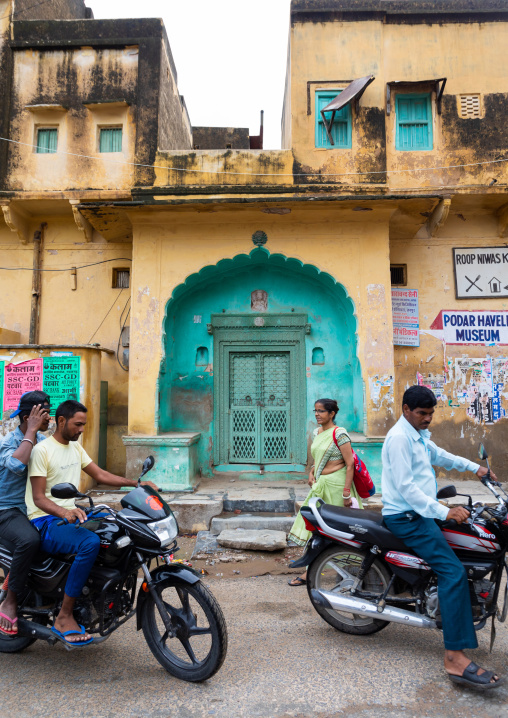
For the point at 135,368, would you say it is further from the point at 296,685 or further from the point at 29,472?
the point at 296,685

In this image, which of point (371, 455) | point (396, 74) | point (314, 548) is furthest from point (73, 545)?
point (396, 74)

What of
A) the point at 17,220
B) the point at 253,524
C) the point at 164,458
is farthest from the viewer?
the point at 17,220

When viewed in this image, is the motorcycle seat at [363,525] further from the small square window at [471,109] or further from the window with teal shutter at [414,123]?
the small square window at [471,109]

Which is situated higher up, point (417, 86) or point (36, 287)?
point (417, 86)

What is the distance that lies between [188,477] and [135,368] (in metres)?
1.87

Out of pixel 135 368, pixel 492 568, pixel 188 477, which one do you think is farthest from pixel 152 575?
pixel 135 368

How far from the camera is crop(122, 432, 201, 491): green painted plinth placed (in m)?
7.17

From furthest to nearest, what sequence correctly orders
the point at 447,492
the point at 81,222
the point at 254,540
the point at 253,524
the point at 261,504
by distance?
the point at 81,222, the point at 261,504, the point at 253,524, the point at 254,540, the point at 447,492

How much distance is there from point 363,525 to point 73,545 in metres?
1.89

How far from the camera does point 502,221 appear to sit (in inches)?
333

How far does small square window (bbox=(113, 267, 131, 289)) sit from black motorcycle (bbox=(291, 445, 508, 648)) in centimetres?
641

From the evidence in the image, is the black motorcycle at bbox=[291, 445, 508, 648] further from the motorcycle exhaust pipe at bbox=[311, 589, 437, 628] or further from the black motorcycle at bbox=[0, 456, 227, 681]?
the black motorcycle at bbox=[0, 456, 227, 681]

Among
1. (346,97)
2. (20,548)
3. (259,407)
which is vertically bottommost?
(20,548)

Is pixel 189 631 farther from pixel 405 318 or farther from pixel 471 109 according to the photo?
pixel 471 109
